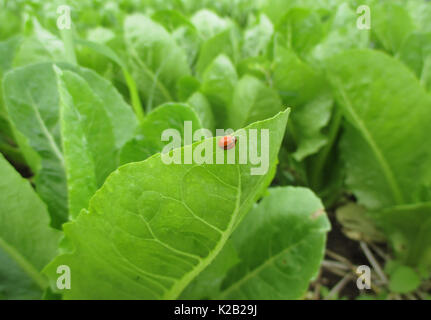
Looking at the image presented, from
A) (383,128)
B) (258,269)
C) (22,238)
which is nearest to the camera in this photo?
(22,238)

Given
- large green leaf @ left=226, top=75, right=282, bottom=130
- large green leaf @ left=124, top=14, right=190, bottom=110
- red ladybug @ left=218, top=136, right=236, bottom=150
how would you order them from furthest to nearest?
1. large green leaf @ left=124, top=14, right=190, bottom=110
2. large green leaf @ left=226, top=75, right=282, bottom=130
3. red ladybug @ left=218, top=136, right=236, bottom=150

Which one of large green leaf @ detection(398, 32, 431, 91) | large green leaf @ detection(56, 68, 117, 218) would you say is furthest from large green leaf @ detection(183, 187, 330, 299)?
large green leaf @ detection(398, 32, 431, 91)

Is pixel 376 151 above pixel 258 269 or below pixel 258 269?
above

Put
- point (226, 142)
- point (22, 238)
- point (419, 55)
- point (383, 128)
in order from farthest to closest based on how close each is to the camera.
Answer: point (419, 55), point (383, 128), point (22, 238), point (226, 142)

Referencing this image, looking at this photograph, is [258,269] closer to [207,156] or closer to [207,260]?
[207,260]

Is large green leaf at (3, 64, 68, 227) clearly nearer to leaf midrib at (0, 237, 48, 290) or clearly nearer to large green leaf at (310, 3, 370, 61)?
leaf midrib at (0, 237, 48, 290)

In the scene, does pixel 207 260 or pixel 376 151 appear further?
pixel 376 151

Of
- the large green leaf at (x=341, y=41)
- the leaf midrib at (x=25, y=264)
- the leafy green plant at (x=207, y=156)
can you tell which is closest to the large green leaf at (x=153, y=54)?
the leafy green plant at (x=207, y=156)

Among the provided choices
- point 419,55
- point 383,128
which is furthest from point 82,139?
point 419,55
